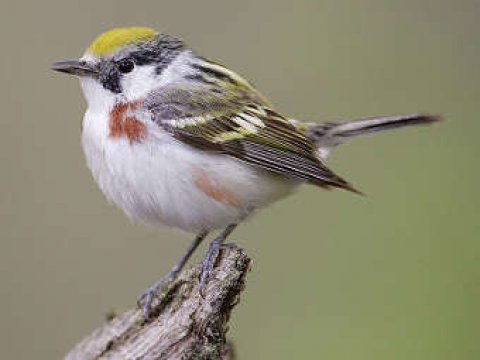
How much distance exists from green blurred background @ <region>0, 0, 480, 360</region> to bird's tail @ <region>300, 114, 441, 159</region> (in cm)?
81

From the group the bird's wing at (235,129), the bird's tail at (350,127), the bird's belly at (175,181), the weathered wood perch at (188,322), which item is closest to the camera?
the weathered wood perch at (188,322)

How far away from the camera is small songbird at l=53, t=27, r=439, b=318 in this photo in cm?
590

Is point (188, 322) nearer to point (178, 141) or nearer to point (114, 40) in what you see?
point (178, 141)

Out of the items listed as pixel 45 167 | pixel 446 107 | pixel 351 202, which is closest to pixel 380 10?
pixel 446 107

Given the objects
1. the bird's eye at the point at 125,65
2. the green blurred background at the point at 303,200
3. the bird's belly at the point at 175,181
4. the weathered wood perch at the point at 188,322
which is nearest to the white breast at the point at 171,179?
the bird's belly at the point at 175,181

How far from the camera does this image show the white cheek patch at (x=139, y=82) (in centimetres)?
607

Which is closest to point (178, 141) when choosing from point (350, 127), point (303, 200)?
point (350, 127)

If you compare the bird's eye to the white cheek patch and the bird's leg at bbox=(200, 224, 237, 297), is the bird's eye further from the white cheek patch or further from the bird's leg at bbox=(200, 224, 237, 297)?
the bird's leg at bbox=(200, 224, 237, 297)

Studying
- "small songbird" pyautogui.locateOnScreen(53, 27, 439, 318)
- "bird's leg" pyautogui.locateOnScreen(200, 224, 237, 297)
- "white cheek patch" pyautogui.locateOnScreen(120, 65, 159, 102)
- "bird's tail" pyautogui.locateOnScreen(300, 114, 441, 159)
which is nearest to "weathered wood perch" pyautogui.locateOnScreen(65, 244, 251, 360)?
"bird's leg" pyautogui.locateOnScreen(200, 224, 237, 297)

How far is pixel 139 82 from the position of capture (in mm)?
6113

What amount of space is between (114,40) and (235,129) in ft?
2.36

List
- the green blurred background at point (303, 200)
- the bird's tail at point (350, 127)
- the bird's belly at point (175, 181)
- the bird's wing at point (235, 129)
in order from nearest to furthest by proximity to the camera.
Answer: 1. the bird's belly at point (175, 181)
2. the bird's wing at point (235, 129)
3. the bird's tail at point (350, 127)
4. the green blurred background at point (303, 200)

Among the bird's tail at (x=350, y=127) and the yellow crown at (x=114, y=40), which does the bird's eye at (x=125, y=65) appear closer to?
the yellow crown at (x=114, y=40)

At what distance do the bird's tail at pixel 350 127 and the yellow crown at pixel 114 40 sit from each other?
3.47 ft
